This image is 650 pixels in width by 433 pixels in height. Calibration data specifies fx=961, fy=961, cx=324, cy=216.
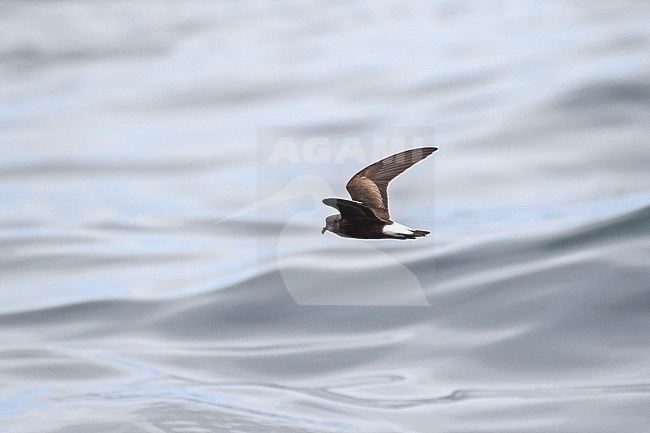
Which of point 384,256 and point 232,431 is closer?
point 232,431

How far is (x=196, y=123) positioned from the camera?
31.7 m

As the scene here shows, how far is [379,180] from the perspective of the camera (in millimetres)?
8227

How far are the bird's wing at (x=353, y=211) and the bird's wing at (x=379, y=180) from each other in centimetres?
75

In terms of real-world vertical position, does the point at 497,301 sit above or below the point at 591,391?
above

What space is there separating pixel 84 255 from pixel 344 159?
28.1 ft

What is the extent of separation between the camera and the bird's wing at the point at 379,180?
25.5ft

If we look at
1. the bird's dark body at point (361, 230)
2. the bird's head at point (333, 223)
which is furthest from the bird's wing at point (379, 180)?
the bird's dark body at point (361, 230)

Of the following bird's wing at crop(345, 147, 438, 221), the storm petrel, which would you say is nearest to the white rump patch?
the storm petrel

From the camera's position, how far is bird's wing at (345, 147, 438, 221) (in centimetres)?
777

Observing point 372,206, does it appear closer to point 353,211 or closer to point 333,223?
point 333,223

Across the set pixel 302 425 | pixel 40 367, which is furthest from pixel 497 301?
pixel 40 367

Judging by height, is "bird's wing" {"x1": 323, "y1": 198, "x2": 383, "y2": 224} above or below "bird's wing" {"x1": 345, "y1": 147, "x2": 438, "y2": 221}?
below

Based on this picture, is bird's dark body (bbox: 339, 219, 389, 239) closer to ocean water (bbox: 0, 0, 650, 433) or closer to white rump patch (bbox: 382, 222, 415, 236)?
white rump patch (bbox: 382, 222, 415, 236)

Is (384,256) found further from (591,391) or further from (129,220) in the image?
(129,220)
